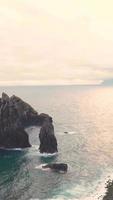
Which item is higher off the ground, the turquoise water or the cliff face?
the cliff face

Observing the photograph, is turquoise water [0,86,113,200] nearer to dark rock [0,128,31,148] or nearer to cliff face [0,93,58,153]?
dark rock [0,128,31,148]

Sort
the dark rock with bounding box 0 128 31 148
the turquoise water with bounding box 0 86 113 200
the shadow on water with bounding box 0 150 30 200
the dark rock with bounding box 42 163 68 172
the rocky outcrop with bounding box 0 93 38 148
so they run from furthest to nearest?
the rocky outcrop with bounding box 0 93 38 148
the dark rock with bounding box 0 128 31 148
the dark rock with bounding box 42 163 68 172
the turquoise water with bounding box 0 86 113 200
the shadow on water with bounding box 0 150 30 200

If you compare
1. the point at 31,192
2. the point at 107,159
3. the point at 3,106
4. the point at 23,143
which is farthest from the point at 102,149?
the point at 31,192

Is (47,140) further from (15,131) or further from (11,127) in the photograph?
(11,127)

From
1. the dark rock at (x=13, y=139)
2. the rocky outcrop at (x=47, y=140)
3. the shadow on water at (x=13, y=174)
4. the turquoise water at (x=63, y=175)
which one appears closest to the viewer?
the shadow on water at (x=13, y=174)

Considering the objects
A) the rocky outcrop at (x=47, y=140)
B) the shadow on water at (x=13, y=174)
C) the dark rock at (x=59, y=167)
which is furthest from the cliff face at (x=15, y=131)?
the dark rock at (x=59, y=167)

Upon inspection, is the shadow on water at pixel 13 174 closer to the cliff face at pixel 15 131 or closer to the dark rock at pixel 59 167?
the cliff face at pixel 15 131

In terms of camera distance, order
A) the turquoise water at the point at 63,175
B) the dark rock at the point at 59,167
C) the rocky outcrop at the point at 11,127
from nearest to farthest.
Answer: the turquoise water at the point at 63,175 < the dark rock at the point at 59,167 < the rocky outcrop at the point at 11,127

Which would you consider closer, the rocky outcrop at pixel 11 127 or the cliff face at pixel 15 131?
the cliff face at pixel 15 131

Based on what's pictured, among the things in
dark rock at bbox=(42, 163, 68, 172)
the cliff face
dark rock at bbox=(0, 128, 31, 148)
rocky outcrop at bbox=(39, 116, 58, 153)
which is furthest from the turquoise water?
the cliff face
